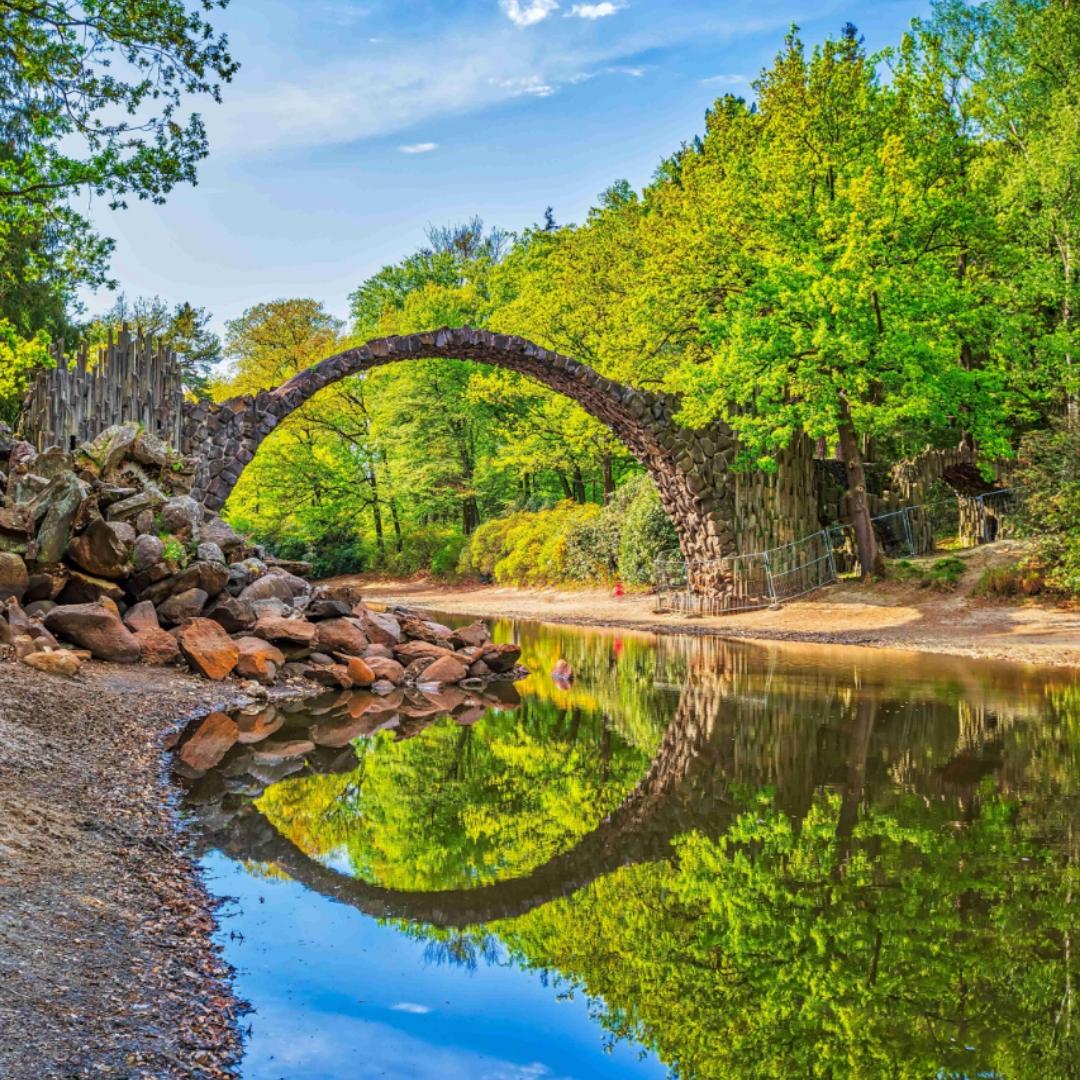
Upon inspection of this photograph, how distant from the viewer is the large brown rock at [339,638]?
13.2 m

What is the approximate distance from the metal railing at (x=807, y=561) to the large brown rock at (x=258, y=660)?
11.7 metres

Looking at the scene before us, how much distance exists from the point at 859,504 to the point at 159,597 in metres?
13.8

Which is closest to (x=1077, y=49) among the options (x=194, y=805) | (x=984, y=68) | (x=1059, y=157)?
(x=984, y=68)

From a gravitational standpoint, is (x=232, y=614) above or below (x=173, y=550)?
below

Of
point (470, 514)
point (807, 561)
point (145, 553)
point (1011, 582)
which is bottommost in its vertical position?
point (1011, 582)

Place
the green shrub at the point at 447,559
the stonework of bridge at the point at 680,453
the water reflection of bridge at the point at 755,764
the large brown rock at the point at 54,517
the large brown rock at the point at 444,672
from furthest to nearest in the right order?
the green shrub at the point at 447,559
the stonework of bridge at the point at 680,453
the large brown rock at the point at 444,672
the large brown rock at the point at 54,517
the water reflection of bridge at the point at 755,764

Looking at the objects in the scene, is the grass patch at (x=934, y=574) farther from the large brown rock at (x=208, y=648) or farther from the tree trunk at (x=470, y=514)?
the tree trunk at (x=470, y=514)

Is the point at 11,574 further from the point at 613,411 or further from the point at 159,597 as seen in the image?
the point at 613,411

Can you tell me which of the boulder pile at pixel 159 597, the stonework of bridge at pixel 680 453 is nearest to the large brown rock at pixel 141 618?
the boulder pile at pixel 159 597

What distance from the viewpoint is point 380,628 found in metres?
14.0

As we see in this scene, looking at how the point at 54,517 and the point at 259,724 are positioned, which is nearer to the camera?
the point at 259,724

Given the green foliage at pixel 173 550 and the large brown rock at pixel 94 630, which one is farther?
the green foliage at pixel 173 550

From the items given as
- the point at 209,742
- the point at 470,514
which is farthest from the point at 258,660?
the point at 470,514

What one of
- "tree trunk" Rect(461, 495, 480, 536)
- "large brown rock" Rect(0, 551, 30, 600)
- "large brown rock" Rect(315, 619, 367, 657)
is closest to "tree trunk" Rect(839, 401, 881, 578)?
"large brown rock" Rect(315, 619, 367, 657)
